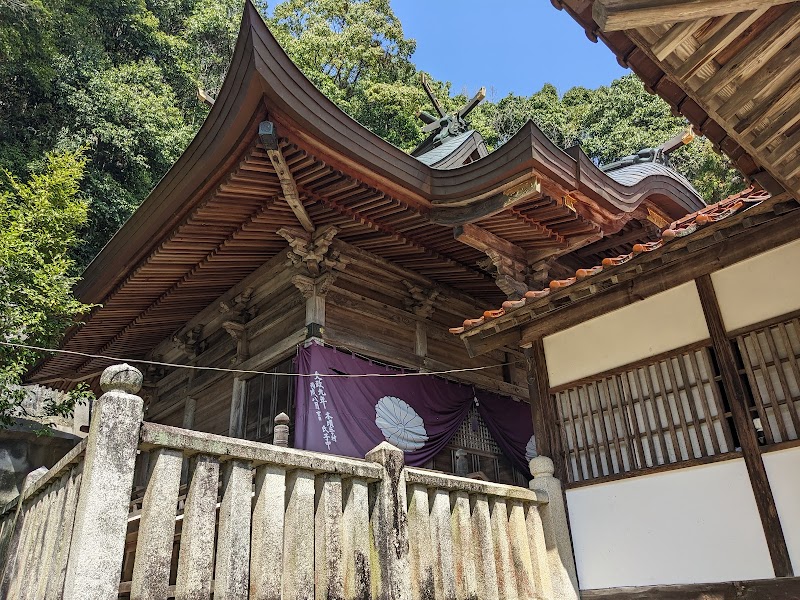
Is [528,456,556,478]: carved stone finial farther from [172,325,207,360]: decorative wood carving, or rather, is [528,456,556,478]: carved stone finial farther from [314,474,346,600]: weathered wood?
[172,325,207,360]: decorative wood carving

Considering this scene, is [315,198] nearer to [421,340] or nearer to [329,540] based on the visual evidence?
[421,340]

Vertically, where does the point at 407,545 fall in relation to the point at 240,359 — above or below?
below

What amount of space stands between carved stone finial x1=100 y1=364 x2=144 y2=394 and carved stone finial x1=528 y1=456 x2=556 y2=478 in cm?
378

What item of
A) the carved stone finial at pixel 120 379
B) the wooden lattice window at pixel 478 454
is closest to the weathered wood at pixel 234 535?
the carved stone finial at pixel 120 379

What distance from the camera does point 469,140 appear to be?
1135 cm

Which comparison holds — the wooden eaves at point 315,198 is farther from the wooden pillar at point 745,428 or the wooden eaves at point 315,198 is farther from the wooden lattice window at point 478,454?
the wooden pillar at point 745,428

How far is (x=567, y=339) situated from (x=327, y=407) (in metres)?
3.12

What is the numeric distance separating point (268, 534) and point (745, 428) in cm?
369

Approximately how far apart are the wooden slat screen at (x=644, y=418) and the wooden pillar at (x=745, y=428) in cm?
13

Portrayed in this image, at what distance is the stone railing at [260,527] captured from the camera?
308 cm

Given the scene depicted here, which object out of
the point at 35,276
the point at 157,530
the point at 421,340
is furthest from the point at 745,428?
the point at 35,276

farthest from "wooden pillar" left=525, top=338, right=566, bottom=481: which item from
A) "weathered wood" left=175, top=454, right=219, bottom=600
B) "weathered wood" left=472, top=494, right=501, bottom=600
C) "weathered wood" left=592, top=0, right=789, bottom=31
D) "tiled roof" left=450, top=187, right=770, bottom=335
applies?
"weathered wood" left=592, top=0, right=789, bottom=31

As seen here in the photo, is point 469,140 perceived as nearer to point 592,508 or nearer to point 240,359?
point 240,359

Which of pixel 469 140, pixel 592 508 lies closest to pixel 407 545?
pixel 592 508
